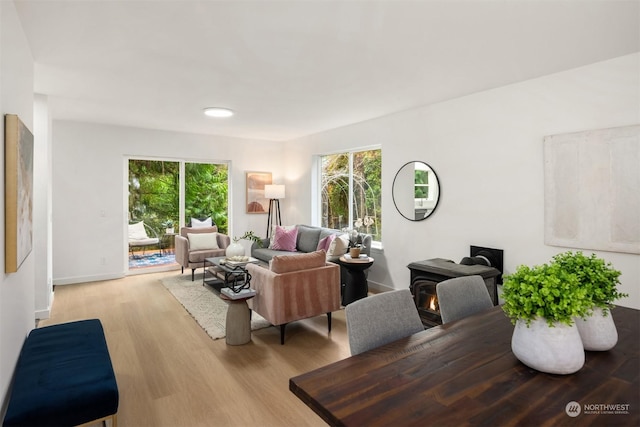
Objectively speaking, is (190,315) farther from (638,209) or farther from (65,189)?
(638,209)

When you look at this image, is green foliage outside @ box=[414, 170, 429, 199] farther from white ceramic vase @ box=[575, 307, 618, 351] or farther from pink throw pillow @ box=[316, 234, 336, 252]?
white ceramic vase @ box=[575, 307, 618, 351]

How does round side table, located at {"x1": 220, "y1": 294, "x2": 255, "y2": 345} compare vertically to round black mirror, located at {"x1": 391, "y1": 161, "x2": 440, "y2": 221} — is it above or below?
below

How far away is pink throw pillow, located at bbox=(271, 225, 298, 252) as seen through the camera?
5.81 m

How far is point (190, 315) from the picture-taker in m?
3.96

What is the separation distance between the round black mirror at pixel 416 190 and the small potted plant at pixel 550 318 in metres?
3.05

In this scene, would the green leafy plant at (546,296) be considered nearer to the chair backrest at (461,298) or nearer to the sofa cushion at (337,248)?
the chair backrest at (461,298)

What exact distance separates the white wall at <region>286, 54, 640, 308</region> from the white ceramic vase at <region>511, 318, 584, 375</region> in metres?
2.21

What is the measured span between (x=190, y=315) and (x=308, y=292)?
62.3 inches

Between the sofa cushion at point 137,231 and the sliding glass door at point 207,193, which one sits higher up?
the sliding glass door at point 207,193

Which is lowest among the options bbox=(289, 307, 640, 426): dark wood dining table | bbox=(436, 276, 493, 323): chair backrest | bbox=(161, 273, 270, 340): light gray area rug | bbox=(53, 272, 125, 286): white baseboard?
bbox=(161, 273, 270, 340): light gray area rug

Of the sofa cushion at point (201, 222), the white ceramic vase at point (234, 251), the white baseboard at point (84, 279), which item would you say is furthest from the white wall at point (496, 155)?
the white baseboard at point (84, 279)

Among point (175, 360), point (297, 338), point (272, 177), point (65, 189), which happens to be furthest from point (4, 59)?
point (272, 177)

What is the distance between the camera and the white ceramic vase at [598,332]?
1345 millimetres

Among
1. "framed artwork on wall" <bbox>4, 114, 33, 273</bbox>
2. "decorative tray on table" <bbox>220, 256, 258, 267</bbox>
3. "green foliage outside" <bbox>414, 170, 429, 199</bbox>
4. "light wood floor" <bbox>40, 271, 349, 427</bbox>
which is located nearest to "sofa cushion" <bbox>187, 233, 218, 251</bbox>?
"decorative tray on table" <bbox>220, 256, 258, 267</bbox>
